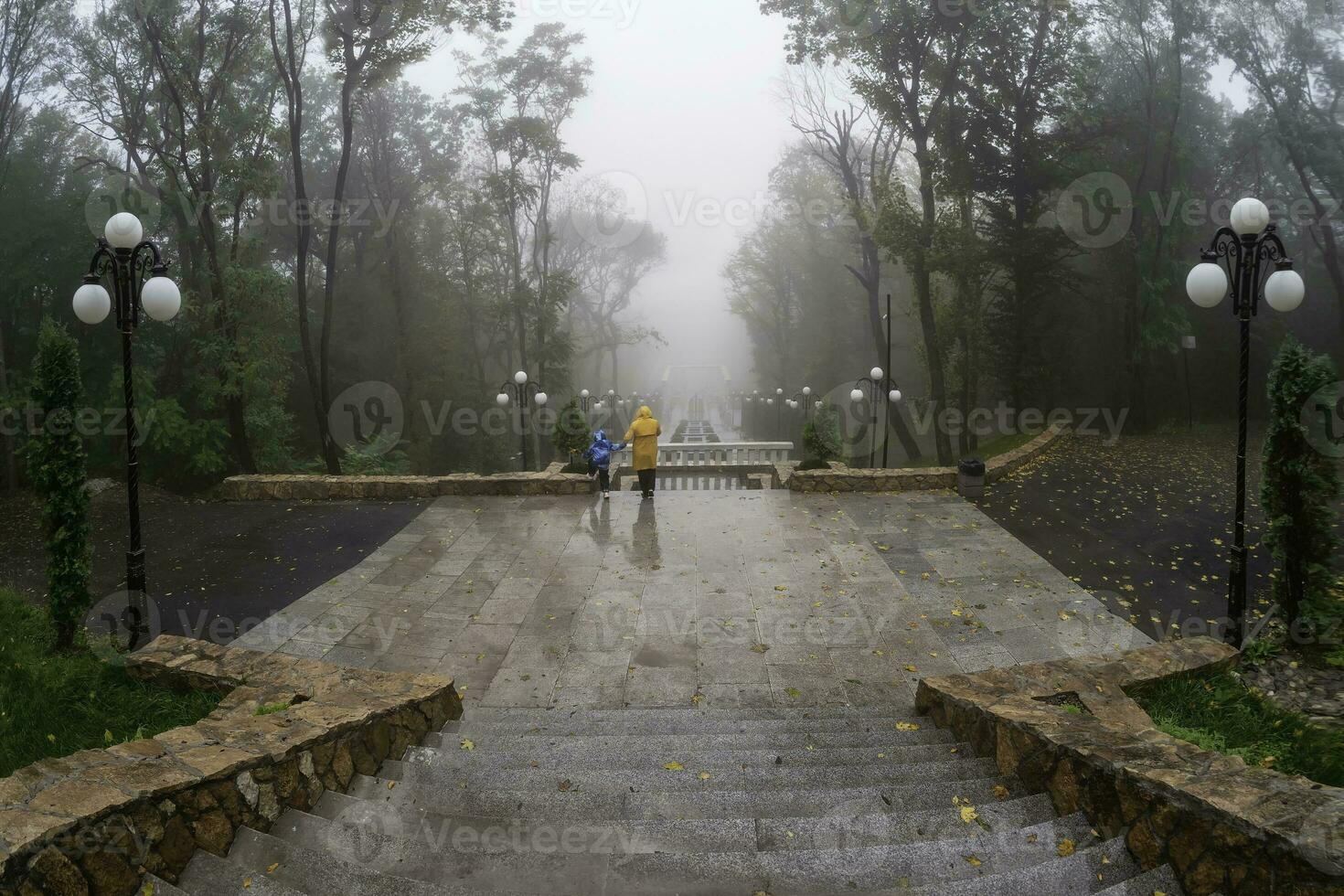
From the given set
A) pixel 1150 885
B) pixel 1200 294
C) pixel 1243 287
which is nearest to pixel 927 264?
pixel 1243 287

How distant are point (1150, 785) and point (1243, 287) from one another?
499cm

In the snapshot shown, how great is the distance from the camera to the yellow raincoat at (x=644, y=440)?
11.5 meters

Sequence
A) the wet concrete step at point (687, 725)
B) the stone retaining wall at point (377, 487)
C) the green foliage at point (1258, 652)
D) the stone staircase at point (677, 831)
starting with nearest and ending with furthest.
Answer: the stone staircase at point (677, 831) < the wet concrete step at point (687, 725) < the green foliage at point (1258, 652) < the stone retaining wall at point (377, 487)

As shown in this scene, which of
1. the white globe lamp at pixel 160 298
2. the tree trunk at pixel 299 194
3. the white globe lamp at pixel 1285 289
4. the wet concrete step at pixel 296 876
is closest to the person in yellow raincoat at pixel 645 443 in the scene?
the white globe lamp at pixel 160 298

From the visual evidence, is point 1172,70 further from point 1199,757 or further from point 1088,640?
point 1199,757

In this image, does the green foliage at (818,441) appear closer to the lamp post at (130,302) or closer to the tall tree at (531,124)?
the lamp post at (130,302)

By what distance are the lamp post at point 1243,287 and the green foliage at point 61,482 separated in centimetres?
850

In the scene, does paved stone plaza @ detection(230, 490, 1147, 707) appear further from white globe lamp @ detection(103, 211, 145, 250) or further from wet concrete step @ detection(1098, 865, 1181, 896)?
white globe lamp @ detection(103, 211, 145, 250)

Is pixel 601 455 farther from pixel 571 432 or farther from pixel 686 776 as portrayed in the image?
pixel 686 776

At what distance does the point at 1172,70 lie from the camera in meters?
21.4

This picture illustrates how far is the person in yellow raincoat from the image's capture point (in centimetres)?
1152

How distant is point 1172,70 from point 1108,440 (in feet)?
36.8

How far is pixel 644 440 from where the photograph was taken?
11.6 meters

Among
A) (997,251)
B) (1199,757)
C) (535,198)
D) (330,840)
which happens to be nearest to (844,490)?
(1199,757)
